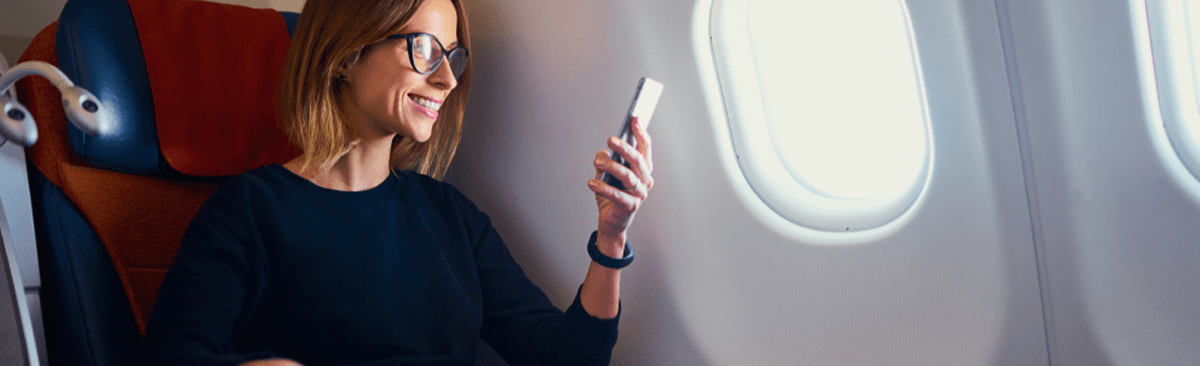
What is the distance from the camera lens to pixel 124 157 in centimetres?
111

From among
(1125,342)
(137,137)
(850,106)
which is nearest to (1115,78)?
(1125,342)

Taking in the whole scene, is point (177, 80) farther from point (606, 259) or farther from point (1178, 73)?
point (1178, 73)

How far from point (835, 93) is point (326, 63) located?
34.2 inches

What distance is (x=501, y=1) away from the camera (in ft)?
4.73

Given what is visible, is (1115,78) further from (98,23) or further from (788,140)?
(98,23)

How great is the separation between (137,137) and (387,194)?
413mm

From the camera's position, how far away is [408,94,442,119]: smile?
113 cm

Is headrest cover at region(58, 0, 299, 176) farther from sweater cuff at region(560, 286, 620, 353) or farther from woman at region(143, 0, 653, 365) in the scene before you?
sweater cuff at region(560, 286, 620, 353)

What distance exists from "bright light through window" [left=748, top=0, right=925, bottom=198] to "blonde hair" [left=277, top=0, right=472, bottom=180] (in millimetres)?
622

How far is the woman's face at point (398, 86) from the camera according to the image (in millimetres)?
Answer: 1100

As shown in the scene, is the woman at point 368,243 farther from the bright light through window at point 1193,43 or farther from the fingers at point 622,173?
the bright light through window at point 1193,43

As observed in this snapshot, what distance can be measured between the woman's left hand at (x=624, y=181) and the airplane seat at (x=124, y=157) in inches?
26.5

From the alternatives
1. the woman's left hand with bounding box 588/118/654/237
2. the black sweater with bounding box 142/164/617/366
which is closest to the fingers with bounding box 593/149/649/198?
the woman's left hand with bounding box 588/118/654/237

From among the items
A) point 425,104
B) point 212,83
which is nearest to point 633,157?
point 425,104
